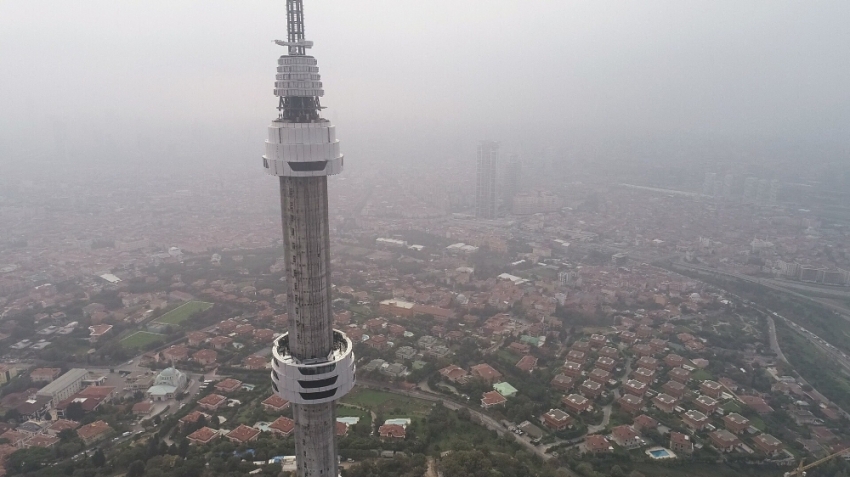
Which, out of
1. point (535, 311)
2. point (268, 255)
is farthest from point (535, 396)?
point (268, 255)

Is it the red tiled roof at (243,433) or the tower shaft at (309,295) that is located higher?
the tower shaft at (309,295)

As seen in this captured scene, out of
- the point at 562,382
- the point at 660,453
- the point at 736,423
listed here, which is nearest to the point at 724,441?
the point at 736,423

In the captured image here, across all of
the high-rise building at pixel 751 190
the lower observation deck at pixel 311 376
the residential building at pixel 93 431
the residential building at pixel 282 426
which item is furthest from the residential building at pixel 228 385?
the high-rise building at pixel 751 190

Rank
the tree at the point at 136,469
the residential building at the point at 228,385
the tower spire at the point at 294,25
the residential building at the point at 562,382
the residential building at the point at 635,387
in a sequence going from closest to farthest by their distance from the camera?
the tower spire at the point at 294,25, the tree at the point at 136,469, the residential building at the point at 228,385, the residential building at the point at 635,387, the residential building at the point at 562,382

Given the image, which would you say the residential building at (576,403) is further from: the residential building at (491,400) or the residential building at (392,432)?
the residential building at (392,432)

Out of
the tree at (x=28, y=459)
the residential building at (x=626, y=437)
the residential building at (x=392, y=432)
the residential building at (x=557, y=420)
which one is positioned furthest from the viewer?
the residential building at (x=557, y=420)

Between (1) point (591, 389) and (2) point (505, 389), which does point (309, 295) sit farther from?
(1) point (591, 389)

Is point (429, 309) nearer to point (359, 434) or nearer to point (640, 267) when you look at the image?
point (359, 434)

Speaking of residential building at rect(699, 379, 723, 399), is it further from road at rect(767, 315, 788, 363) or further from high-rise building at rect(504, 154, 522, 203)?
high-rise building at rect(504, 154, 522, 203)
